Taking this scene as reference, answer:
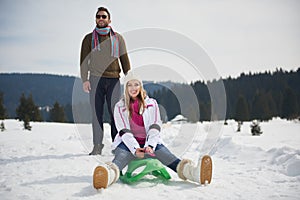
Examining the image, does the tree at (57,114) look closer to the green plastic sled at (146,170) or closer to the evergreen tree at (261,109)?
the evergreen tree at (261,109)

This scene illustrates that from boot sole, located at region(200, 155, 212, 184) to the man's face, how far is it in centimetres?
257

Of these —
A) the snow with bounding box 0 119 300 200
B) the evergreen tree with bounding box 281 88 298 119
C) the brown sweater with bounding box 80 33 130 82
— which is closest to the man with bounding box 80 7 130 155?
the brown sweater with bounding box 80 33 130 82

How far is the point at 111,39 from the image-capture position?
4164 mm

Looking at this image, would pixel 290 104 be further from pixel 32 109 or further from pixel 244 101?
pixel 32 109

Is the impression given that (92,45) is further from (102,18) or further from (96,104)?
(96,104)

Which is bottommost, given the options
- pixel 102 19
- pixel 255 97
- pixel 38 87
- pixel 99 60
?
pixel 99 60

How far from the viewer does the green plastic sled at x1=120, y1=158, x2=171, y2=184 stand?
9.11 feet

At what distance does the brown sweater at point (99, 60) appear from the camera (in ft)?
13.6

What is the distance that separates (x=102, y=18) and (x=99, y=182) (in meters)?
2.59

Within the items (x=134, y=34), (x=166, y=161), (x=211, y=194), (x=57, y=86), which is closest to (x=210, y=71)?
(x=134, y=34)

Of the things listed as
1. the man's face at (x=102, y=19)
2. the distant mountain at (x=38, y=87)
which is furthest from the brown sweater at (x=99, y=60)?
the distant mountain at (x=38, y=87)

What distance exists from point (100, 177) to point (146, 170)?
54 cm

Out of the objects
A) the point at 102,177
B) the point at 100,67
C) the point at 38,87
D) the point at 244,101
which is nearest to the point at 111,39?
the point at 100,67

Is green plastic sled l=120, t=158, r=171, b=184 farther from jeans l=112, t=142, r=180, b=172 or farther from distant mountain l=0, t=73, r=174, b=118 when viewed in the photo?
distant mountain l=0, t=73, r=174, b=118
